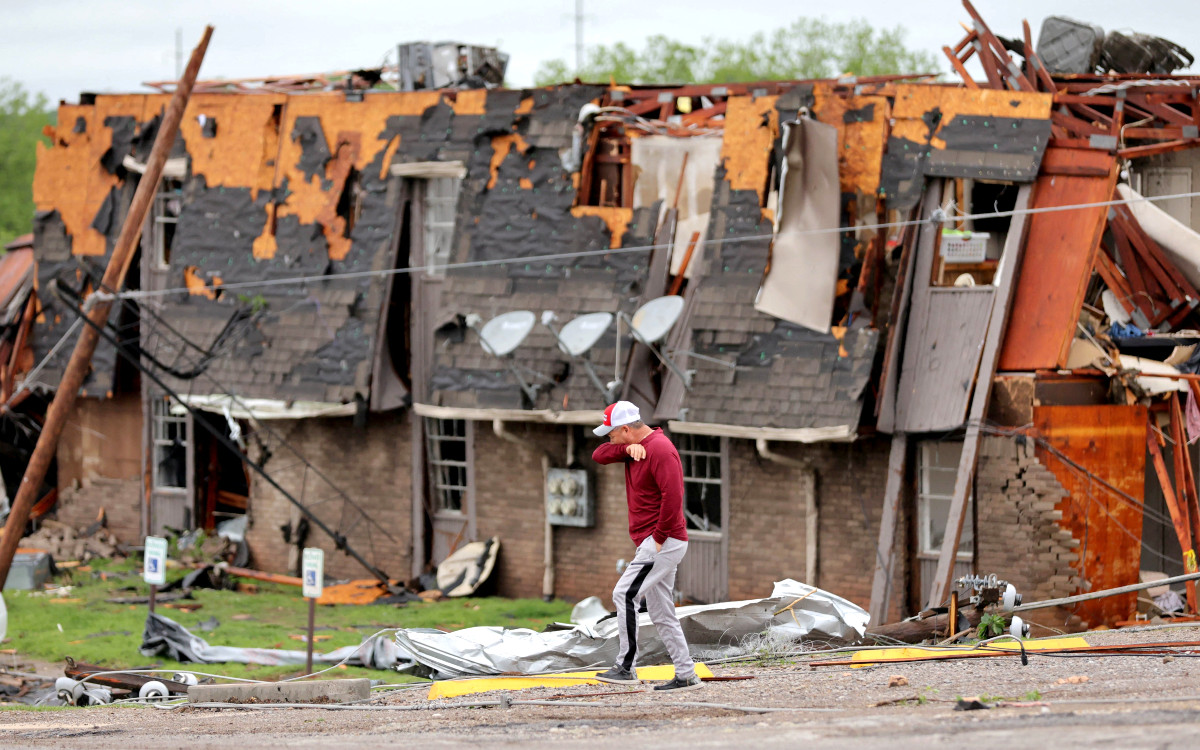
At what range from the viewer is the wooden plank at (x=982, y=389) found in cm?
1385

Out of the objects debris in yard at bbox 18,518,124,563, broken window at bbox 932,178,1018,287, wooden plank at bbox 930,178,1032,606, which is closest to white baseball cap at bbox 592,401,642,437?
wooden plank at bbox 930,178,1032,606

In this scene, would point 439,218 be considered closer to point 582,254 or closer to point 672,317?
point 582,254

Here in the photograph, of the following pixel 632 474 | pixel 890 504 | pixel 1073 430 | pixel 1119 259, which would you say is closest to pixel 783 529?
pixel 890 504

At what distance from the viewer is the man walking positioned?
30.6 ft

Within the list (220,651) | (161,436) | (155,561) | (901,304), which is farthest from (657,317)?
(161,436)

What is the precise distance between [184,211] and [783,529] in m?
10.5

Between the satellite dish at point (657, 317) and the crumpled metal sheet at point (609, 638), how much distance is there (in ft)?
13.9

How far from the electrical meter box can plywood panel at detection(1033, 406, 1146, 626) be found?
5.74 metres

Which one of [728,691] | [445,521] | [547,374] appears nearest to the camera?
[728,691]

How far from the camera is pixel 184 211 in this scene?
20781 mm

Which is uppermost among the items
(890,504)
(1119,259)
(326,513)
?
(1119,259)

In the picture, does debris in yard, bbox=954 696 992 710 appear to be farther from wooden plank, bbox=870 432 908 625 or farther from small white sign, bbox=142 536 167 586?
small white sign, bbox=142 536 167 586

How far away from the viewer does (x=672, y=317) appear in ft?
50.8

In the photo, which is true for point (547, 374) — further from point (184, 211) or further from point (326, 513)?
point (184, 211)
